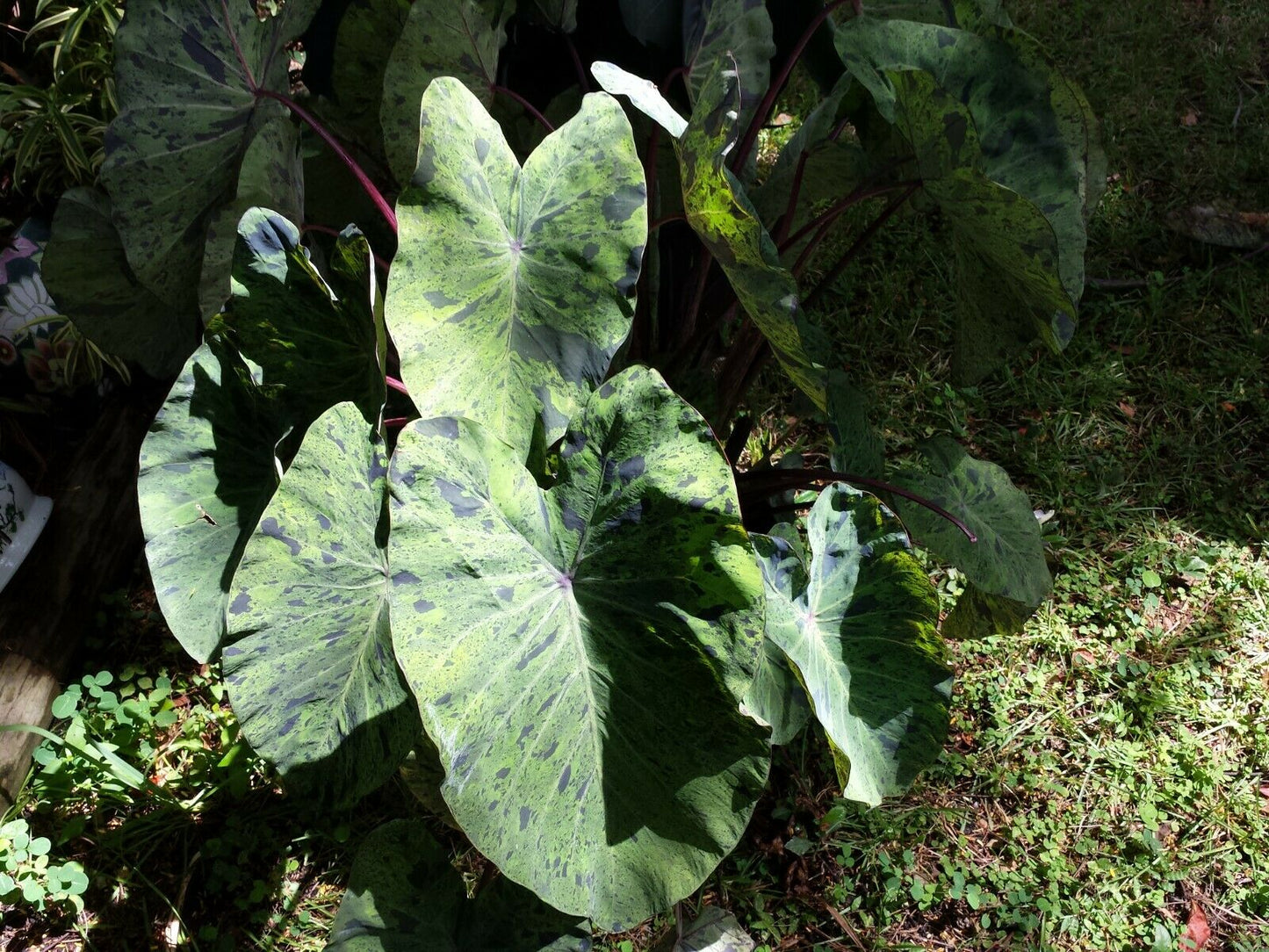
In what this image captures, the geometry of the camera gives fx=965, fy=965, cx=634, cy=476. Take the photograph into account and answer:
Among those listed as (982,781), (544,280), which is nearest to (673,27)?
(544,280)

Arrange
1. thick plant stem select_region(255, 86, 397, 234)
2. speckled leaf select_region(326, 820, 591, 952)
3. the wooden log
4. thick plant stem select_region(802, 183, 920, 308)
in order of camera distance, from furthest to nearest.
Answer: the wooden log < thick plant stem select_region(802, 183, 920, 308) < thick plant stem select_region(255, 86, 397, 234) < speckled leaf select_region(326, 820, 591, 952)

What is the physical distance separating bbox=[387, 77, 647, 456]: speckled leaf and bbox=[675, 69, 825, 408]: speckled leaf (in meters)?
0.07

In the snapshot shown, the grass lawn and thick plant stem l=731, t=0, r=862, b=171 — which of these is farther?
the grass lawn

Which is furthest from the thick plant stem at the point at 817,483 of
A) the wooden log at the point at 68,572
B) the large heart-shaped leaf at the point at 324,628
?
the wooden log at the point at 68,572

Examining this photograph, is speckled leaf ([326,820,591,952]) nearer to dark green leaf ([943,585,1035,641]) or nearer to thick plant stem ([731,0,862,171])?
dark green leaf ([943,585,1035,641])

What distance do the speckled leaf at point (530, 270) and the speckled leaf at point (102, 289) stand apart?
0.74m

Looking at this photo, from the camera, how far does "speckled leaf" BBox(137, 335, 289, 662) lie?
45.2 inches

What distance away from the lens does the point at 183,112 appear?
49.7 inches

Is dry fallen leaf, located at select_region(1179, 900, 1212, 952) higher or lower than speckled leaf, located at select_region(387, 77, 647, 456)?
lower

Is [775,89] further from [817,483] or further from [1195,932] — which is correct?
[1195,932]

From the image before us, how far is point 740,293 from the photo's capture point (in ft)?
3.51

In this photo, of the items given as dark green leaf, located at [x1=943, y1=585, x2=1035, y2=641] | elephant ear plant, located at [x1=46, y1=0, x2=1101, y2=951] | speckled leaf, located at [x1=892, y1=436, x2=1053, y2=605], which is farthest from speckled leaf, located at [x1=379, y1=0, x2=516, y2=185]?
dark green leaf, located at [x1=943, y1=585, x2=1035, y2=641]

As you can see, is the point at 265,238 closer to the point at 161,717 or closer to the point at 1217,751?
the point at 161,717

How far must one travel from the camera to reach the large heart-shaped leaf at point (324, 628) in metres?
0.98
